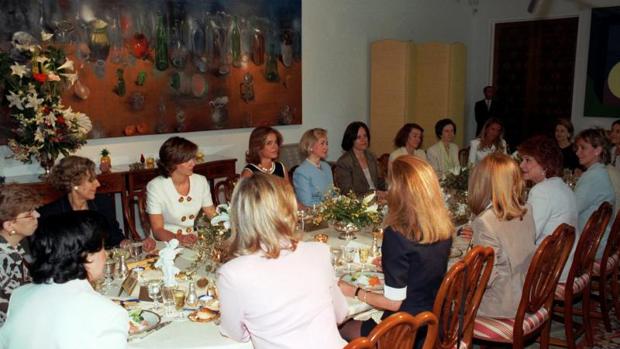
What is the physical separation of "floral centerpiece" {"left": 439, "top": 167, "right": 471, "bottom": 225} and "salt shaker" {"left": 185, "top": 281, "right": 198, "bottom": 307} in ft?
6.70

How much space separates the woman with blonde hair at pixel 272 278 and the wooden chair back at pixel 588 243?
1849mm

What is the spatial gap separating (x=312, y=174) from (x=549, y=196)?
6.16 ft

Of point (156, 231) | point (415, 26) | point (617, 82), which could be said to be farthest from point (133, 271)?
point (617, 82)

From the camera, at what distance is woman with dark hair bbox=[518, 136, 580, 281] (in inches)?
129

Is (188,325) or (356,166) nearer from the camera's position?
(188,325)

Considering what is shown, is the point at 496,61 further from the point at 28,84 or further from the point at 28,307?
the point at 28,307

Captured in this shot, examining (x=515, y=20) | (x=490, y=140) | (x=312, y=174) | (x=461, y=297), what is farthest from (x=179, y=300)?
(x=515, y=20)

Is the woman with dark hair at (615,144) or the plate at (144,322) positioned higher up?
the woman with dark hair at (615,144)

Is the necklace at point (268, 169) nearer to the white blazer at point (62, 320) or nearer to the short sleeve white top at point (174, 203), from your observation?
the short sleeve white top at point (174, 203)

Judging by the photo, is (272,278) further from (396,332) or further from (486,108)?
(486,108)

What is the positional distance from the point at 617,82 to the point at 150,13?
7126 millimetres

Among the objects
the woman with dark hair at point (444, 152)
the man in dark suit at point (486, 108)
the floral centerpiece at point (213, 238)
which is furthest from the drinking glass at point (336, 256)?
the man in dark suit at point (486, 108)

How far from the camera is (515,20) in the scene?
9.93 metres

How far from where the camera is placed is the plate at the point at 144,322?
212 cm
